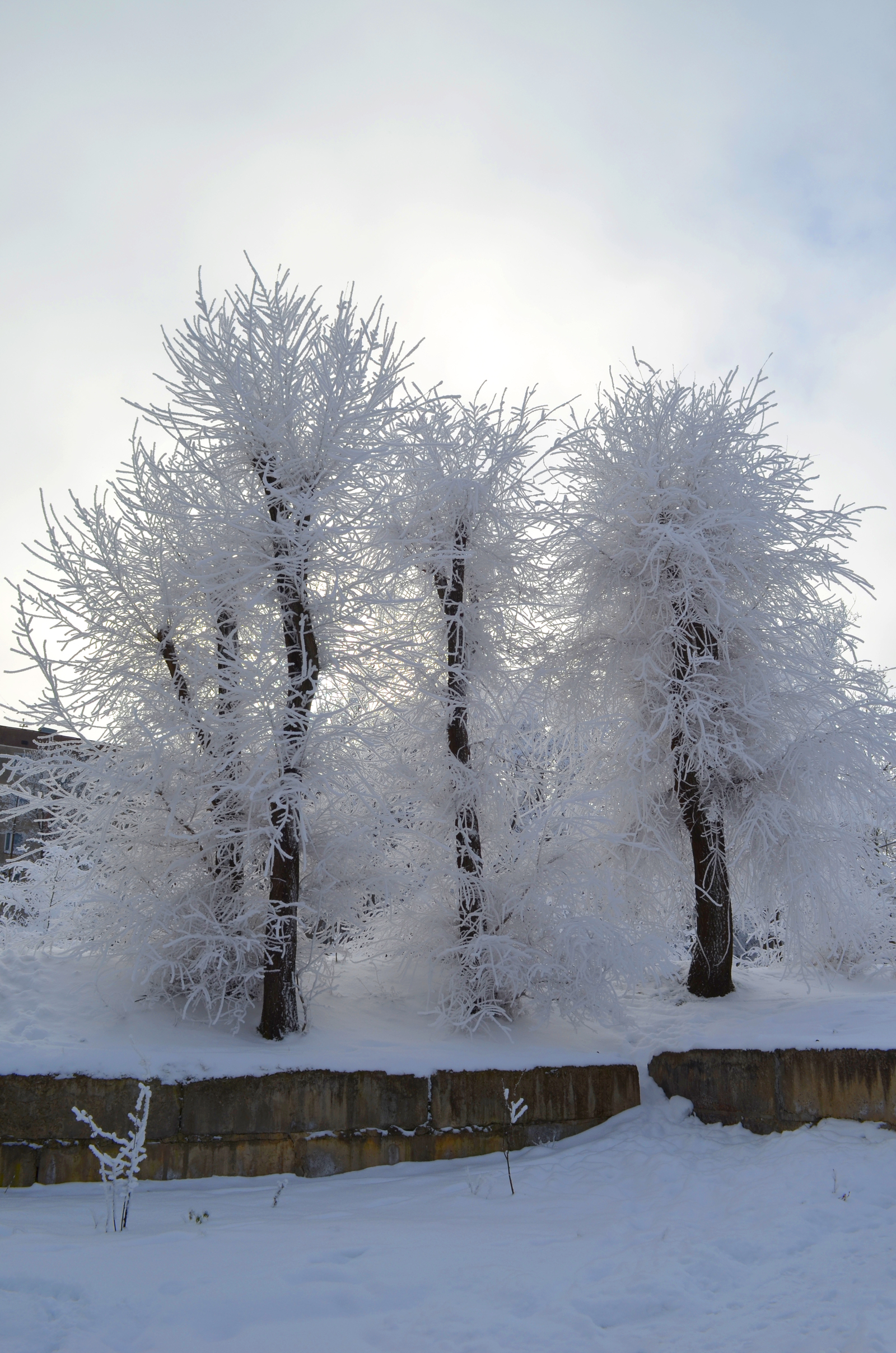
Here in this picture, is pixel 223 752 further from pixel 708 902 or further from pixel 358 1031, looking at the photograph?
pixel 708 902

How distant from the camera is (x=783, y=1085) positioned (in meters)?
7.52

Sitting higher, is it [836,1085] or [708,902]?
[708,902]

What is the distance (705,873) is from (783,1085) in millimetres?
3106

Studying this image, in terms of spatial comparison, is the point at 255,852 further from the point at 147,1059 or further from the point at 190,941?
the point at 147,1059

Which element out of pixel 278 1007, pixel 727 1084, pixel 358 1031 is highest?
pixel 278 1007

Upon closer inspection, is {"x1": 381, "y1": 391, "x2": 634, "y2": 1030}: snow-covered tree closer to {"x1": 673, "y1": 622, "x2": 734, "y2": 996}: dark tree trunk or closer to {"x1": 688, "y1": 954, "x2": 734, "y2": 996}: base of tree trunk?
{"x1": 673, "y1": 622, "x2": 734, "y2": 996}: dark tree trunk

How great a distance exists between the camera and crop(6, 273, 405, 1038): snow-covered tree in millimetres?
7551

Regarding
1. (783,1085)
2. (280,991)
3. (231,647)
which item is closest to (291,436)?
(231,647)

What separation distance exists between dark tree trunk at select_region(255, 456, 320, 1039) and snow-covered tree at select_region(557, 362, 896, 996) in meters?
3.97

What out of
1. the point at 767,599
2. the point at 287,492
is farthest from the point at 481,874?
the point at 767,599

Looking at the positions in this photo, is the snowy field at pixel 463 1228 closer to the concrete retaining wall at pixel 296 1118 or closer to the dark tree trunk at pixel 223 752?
the concrete retaining wall at pixel 296 1118

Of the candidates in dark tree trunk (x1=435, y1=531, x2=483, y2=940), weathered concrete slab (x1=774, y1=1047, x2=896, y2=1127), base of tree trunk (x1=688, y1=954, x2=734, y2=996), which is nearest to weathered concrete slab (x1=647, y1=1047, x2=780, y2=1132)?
weathered concrete slab (x1=774, y1=1047, x2=896, y2=1127)

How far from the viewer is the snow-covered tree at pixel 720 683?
9.91m

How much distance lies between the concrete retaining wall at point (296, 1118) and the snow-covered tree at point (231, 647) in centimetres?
92
